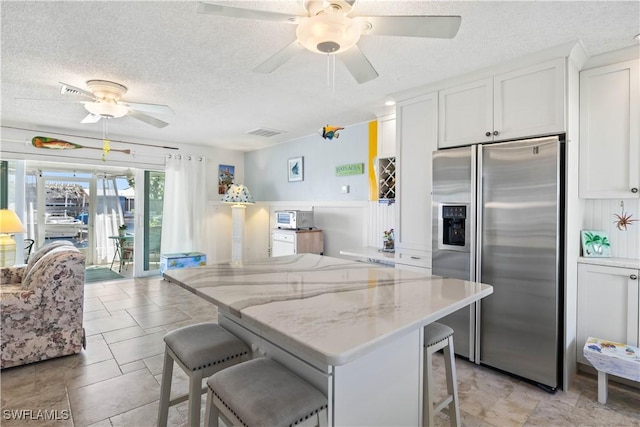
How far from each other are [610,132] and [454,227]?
1.27 m

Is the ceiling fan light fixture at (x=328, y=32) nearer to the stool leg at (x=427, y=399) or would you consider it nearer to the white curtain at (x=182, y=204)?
the stool leg at (x=427, y=399)

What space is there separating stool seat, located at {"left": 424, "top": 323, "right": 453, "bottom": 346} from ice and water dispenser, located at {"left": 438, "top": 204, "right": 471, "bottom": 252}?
1091 mm

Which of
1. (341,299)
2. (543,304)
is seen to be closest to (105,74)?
(341,299)

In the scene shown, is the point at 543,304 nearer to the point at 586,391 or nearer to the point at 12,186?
the point at 586,391

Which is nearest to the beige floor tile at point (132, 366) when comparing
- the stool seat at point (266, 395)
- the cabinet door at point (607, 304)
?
the stool seat at point (266, 395)

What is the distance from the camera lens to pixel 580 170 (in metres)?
2.49

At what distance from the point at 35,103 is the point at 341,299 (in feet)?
13.3

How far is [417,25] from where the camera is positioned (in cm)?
152

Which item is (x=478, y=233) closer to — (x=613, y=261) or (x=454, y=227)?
(x=454, y=227)

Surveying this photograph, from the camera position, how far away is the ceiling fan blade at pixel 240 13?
54.1 inches

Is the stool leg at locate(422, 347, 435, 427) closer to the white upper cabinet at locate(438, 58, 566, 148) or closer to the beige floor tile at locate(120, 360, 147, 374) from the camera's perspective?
the white upper cabinet at locate(438, 58, 566, 148)

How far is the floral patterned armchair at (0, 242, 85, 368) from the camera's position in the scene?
2.50 m

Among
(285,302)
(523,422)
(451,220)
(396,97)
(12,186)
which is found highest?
(396,97)

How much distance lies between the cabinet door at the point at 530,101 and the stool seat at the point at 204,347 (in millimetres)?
2335
